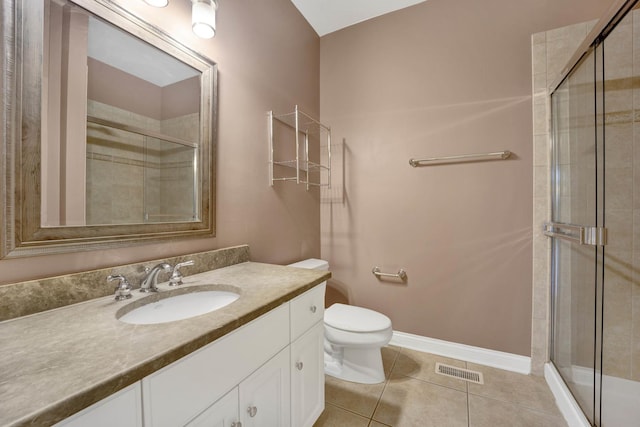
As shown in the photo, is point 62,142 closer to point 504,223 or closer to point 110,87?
point 110,87

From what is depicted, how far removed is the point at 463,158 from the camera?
6.20 ft

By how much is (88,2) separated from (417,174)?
197 centimetres

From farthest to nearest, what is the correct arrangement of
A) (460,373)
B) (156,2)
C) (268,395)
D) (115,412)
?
(460,373)
(156,2)
(268,395)
(115,412)

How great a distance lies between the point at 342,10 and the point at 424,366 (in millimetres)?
2761

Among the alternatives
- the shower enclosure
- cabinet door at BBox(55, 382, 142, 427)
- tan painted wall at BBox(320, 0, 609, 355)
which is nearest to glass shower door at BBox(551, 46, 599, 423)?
the shower enclosure

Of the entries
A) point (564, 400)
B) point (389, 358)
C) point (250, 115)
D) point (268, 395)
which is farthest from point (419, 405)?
point (250, 115)

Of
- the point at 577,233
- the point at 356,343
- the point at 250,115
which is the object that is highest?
the point at 250,115

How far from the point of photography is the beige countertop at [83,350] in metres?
0.42

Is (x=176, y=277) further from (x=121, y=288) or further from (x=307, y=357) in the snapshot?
(x=307, y=357)

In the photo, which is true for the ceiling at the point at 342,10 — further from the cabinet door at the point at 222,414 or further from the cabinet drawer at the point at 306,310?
the cabinet door at the point at 222,414

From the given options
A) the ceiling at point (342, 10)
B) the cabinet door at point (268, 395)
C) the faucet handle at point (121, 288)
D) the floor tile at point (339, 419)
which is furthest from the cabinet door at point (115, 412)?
the ceiling at point (342, 10)

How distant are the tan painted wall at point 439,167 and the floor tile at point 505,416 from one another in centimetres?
44

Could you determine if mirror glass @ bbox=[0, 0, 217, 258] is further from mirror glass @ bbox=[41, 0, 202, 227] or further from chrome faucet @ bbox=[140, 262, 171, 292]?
chrome faucet @ bbox=[140, 262, 171, 292]

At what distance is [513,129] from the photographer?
5.84 feet
